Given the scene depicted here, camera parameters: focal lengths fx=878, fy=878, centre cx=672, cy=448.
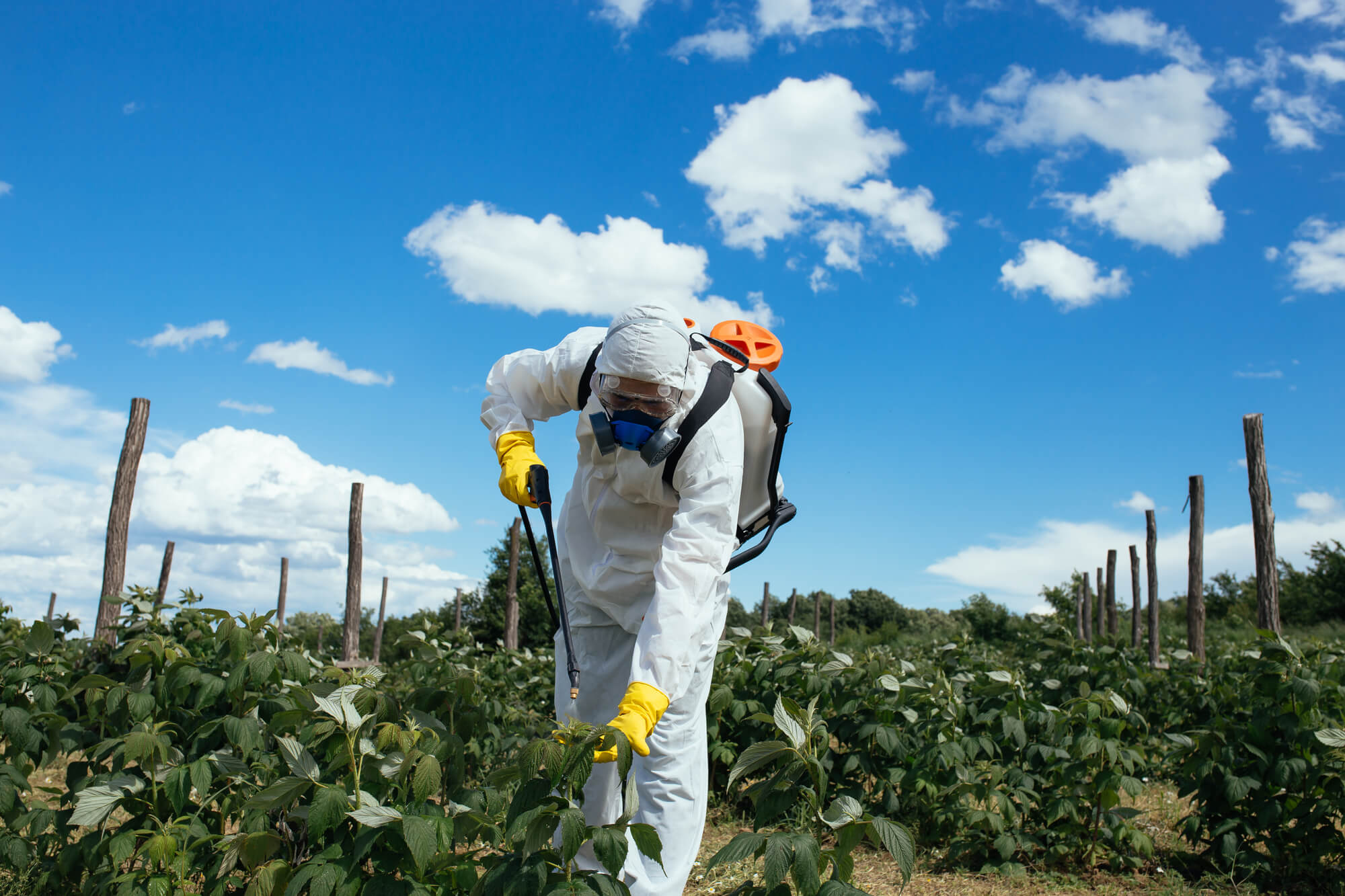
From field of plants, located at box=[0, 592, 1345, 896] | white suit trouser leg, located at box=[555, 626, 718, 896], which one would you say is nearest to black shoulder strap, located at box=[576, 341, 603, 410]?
white suit trouser leg, located at box=[555, 626, 718, 896]

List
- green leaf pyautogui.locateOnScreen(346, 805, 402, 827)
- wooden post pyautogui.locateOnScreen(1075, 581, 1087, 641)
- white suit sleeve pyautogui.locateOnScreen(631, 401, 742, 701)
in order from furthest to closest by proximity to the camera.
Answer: wooden post pyautogui.locateOnScreen(1075, 581, 1087, 641) → white suit sleeve pyautogui.locateOnScreen(631, 401, 742, 701) → green leaf pyautogui.locateOnScreen(346, 805, 402, 827)

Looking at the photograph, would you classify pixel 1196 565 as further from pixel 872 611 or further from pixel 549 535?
pixel 872 611

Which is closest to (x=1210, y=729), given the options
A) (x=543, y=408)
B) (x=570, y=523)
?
(x=570, y=523)

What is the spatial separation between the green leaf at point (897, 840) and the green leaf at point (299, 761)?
51.7 inches

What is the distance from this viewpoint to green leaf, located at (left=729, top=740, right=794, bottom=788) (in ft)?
5.98

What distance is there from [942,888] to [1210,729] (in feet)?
4.08

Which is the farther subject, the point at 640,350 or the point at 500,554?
the point at 500,554

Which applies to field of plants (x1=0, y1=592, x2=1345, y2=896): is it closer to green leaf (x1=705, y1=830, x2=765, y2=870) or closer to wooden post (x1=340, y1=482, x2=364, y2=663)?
green leaf (x1=705, y1=830, x2=765, y2=870)

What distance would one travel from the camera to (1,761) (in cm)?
290

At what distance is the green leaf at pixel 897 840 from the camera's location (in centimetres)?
168

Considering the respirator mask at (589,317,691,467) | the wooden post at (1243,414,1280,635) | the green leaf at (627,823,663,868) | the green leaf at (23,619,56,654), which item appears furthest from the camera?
the wooden post at (1243,414,1280,635)

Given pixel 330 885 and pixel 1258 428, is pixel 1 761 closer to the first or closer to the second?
pixel 330 885

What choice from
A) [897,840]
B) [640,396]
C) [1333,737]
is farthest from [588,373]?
[1333,737]

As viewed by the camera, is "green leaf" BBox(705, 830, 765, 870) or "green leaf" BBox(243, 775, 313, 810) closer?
"green leaf" BBox(705, 830, 765, 870)
